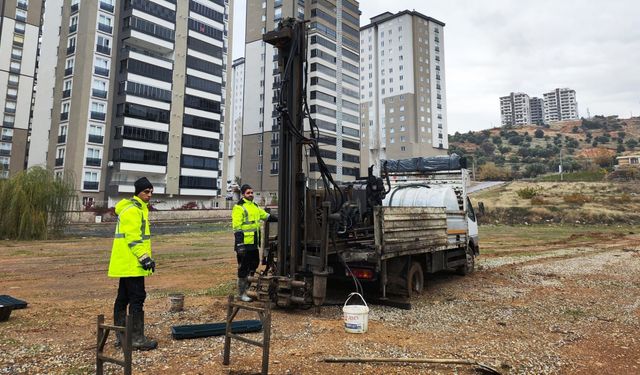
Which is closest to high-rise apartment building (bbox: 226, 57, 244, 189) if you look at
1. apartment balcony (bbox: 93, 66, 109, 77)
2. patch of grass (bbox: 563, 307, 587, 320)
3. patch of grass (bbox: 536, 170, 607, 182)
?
apartment balcony (bbox: 93, 66, 109, 77)

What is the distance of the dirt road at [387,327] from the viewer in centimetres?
474

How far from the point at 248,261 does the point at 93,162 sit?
50640 millimetres

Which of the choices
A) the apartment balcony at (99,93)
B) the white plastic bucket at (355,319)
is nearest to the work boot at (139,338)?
the white plastic bucket at (355,319)

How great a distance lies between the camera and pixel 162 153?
2197 inches

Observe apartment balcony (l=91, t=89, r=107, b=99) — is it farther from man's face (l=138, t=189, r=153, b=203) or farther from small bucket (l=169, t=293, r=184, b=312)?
man's face (l=138, t=189, r=153, b=203)

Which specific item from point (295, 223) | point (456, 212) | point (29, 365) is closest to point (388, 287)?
point (295, 223)

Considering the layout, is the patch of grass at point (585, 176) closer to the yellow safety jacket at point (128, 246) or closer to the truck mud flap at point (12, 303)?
the yellow safety jacket at point (128, 246)

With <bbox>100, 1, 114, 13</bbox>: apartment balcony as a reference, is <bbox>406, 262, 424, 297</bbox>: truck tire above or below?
below

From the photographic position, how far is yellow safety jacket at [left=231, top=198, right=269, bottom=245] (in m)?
7.67

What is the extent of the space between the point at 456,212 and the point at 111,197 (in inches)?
1966

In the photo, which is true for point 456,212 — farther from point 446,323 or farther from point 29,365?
point 29,365

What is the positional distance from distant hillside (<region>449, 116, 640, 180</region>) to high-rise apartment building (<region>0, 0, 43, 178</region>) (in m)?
79.7

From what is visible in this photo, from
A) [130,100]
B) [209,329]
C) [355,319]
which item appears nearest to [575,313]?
[355,319]

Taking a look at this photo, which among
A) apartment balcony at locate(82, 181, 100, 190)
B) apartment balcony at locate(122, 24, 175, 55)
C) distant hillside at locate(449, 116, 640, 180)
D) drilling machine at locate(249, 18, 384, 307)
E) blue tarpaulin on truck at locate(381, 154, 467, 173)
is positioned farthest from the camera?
distant hillside at locate(449, 116, 640, 180)
